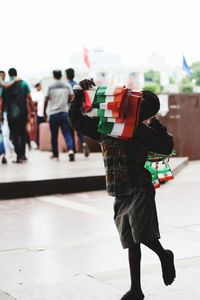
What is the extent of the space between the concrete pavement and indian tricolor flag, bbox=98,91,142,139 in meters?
1.05

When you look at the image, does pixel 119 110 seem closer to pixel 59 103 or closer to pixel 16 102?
pixel 16 102

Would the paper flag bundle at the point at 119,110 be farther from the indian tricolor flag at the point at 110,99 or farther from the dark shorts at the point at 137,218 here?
the dark shorts at the point at 137,218

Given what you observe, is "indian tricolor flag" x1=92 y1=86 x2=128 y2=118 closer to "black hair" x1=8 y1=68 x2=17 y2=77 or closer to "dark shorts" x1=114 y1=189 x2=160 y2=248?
"dark shorts" x1=114 y1=189 x2=160 y2=248

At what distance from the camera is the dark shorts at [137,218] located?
4125mm

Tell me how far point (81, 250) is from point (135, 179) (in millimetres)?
1866

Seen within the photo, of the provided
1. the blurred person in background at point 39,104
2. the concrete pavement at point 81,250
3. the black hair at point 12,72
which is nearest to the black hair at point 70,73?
the black hair at point 12,72

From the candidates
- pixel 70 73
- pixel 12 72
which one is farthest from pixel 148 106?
pixel 70 73

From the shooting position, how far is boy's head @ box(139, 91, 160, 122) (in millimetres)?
4184

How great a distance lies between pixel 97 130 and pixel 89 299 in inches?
41.9

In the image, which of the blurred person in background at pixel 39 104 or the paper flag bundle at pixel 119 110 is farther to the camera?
the blurred person in background at pixel 39 104

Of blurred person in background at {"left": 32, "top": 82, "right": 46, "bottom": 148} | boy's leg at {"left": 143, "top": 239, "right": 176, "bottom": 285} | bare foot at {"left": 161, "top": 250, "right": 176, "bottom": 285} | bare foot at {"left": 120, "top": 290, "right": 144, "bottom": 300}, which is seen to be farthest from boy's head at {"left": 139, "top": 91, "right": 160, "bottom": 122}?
blurred person in background at {"left": 32, "top": 82, "right": 46, "bottom": 148}

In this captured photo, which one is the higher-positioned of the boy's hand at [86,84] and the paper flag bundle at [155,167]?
the boy's hand at [86,84]

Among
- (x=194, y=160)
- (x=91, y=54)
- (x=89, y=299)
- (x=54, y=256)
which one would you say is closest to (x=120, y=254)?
(x=54, y=256)

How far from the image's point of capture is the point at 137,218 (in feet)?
13.6
